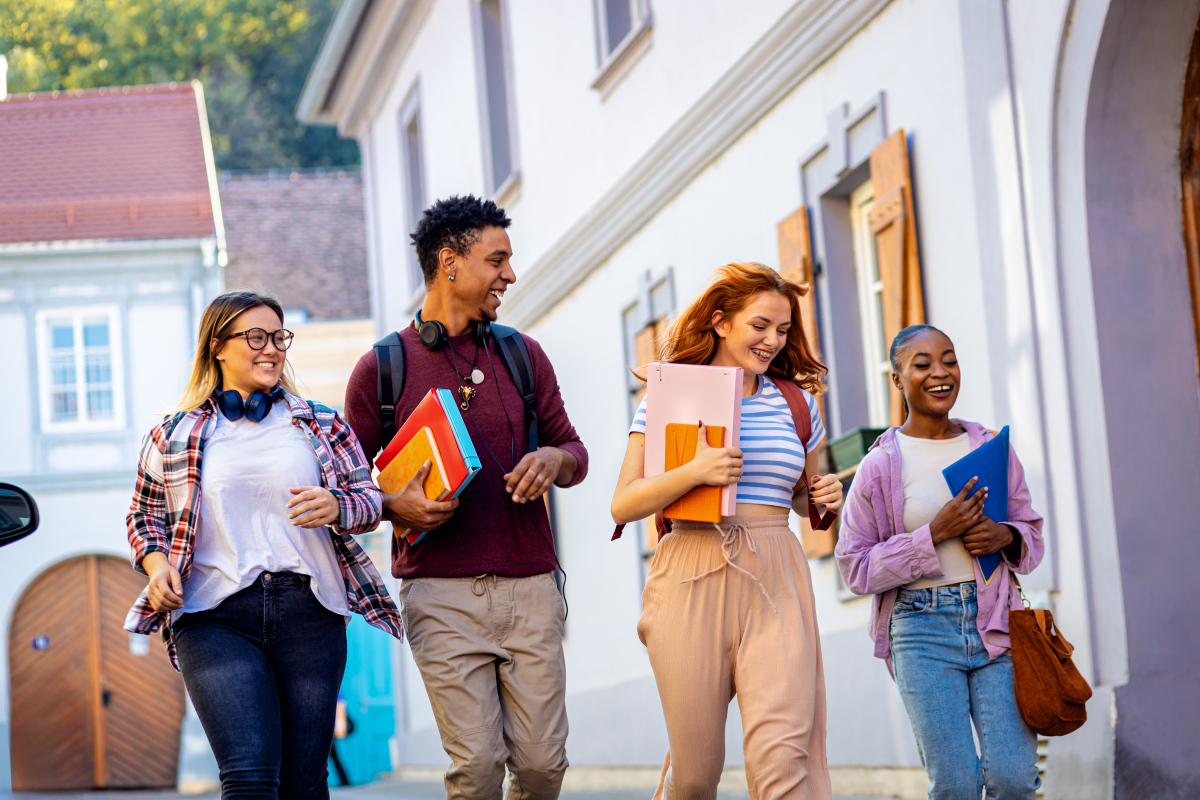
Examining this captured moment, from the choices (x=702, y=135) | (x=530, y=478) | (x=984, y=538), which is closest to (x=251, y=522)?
(x=530, y=478)

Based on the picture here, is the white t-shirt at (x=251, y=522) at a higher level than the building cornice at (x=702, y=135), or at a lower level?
lower

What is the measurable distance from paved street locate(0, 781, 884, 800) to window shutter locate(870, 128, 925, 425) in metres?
3.06

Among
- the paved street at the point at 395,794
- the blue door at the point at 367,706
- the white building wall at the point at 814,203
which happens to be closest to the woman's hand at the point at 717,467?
the white building wall at the point at 814,203

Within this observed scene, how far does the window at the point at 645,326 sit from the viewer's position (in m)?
11.0

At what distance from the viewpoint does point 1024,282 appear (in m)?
6.40

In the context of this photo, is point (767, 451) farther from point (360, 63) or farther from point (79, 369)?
point (79, 369)

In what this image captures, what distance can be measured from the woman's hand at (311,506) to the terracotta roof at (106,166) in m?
20.9

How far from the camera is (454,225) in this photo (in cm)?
477

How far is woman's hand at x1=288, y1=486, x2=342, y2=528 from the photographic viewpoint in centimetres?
431

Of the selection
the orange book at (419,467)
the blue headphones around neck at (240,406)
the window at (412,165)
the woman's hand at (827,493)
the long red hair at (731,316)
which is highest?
the window at (412,165)

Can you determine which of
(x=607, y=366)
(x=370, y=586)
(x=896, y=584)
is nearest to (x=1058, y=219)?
(x=896, y=584)

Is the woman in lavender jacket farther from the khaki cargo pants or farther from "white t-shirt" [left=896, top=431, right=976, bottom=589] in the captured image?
the khaki cargo pants

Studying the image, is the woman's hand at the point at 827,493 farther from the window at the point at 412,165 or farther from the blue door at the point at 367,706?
the blue door at the point at 367,706

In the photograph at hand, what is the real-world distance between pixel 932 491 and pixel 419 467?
1552mm
